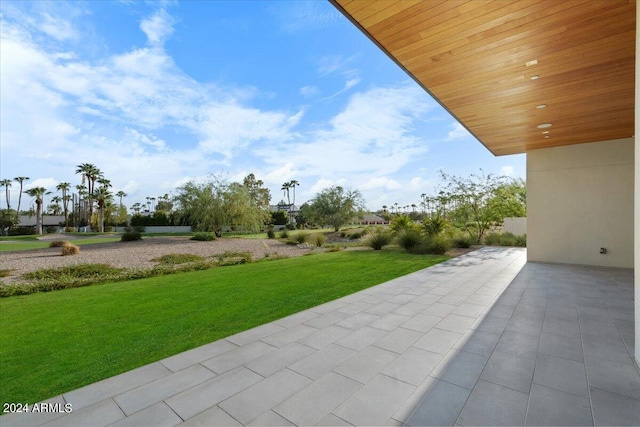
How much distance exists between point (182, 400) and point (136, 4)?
20.3ft

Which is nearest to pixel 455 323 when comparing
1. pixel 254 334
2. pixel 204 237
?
pixel 254 334

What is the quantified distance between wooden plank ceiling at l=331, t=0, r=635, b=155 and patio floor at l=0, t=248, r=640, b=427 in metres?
3.18

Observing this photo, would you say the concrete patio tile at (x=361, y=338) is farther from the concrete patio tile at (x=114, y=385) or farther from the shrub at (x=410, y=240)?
the shrub at (x=410, y=240)

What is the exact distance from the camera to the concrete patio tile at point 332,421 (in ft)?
5.19

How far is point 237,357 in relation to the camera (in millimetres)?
2428

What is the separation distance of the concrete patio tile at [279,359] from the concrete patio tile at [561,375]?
1.83m

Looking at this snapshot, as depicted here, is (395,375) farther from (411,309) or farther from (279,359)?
(411,309)

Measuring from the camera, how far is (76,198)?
111 ft

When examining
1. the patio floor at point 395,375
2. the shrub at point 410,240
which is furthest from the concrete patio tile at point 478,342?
the shrub at point 410,240

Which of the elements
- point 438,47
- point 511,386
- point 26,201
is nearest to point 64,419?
point 511,386

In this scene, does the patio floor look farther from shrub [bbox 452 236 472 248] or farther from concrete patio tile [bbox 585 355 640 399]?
shrub [bbox 452 236 472 248]

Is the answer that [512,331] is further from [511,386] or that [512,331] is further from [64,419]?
[64,419]

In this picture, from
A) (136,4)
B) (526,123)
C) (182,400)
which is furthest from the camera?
(526,123)

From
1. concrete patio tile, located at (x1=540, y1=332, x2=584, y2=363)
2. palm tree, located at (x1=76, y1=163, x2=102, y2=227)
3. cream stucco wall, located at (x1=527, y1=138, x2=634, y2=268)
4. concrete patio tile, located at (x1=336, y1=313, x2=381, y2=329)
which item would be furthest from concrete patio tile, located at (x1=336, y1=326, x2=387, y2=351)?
palm tree, located at (x1=76, y1=163, x2=102, y2=227)
